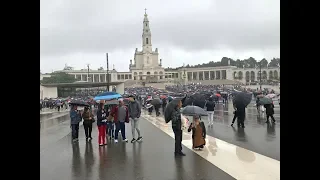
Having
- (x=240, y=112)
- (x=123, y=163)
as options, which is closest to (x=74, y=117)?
(x=123, y=163)

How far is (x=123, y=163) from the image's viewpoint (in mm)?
8672

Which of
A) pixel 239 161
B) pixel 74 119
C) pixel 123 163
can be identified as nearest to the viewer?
pixel 239 161

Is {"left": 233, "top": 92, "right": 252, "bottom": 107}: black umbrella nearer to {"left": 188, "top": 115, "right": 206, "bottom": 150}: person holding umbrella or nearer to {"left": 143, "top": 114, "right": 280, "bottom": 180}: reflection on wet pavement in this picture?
{"left": 143, "top": 114, "right": 280, "bottom": 180}: reflection on wet pavement

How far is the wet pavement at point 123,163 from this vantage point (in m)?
7.34

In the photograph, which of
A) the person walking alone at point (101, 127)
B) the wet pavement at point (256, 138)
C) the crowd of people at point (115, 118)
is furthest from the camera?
the crowd of people at point (115, 118)

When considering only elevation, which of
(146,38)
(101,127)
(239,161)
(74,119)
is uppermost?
(146,38)

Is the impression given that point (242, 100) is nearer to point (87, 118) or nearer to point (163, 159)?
point (87, 118)

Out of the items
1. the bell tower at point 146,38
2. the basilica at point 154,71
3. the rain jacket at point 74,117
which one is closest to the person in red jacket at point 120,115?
the rain jacket at point 74,117

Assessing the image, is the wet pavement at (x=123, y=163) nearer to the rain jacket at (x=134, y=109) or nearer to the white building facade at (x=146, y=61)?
the rain jacket at (x=134, y=109)
